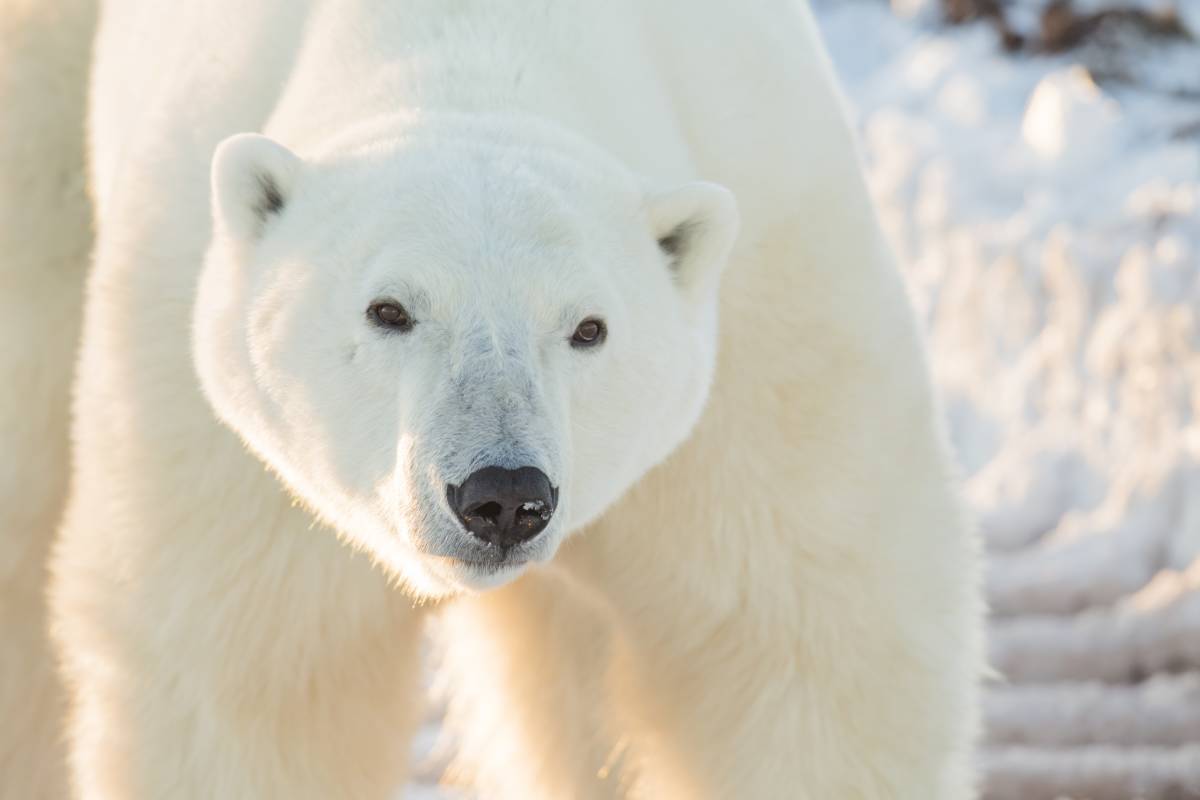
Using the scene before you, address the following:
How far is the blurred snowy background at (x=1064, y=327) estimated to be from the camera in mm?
4805

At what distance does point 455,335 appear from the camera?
7.80 feet

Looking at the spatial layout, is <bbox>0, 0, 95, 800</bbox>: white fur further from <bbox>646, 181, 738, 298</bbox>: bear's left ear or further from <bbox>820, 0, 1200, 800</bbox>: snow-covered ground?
<bbox>820, 0, 1200, 800</bbox>: snow-covered ground

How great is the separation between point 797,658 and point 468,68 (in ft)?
3.57

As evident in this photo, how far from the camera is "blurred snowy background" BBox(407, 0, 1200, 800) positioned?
4.80 meters

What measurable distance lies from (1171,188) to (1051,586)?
62.3 inches

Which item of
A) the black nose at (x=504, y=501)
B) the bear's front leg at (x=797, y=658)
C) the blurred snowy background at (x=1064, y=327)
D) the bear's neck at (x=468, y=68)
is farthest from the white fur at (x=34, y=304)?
the black nose at (x=504, y=501)

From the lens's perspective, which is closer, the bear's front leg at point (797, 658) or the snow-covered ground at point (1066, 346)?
the bear's front leg at point (797, 658)

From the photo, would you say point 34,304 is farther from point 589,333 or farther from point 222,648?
point 589,333

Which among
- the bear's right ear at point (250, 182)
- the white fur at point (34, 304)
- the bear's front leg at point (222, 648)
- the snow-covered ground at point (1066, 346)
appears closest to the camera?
the bear's right ear at point (250, 182)

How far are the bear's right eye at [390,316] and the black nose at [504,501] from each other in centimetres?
25

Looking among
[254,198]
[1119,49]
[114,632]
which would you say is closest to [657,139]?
[254,198]

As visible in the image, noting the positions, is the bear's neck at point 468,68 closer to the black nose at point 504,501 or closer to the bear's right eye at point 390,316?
the bear's right eye at point 390,316

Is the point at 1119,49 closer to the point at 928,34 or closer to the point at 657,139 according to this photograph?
the point at 928,34

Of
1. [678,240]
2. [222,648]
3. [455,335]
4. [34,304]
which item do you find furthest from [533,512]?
[34,304]
